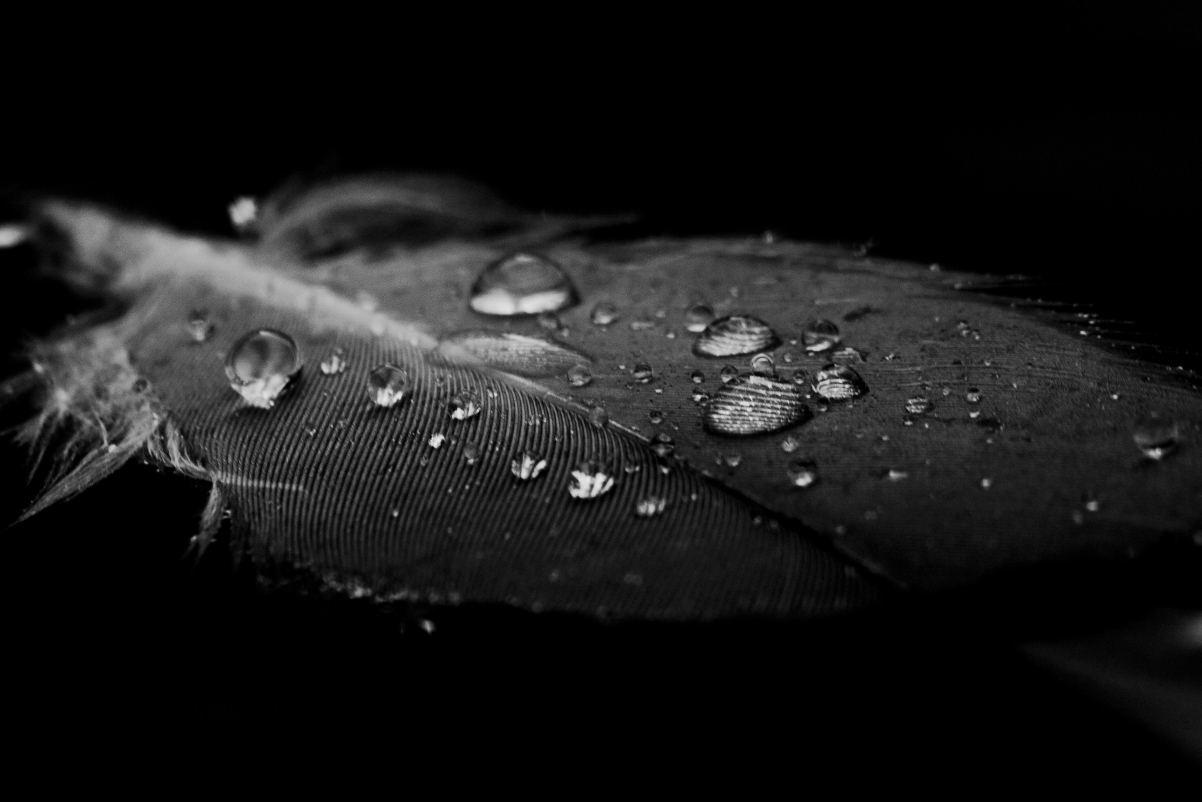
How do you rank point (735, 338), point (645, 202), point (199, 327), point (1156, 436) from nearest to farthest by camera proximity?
point (1156, 436)
point (735, 338)
point (199, 327)
point (645, 202)

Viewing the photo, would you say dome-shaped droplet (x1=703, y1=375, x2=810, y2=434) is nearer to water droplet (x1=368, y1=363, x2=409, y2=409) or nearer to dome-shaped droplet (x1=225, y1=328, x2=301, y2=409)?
water droplet (x1=368, y1=363, x2=409, y2=409)

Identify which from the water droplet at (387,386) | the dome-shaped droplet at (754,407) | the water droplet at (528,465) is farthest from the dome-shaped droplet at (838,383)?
the water droplet at (387,386)

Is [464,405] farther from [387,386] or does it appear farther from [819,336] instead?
[819,336]

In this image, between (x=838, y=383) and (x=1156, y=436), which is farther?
(x=838, y=383)

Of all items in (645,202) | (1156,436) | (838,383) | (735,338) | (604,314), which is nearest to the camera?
(1156,436)

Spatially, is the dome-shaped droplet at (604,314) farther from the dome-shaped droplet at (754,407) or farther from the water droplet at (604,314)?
the dome-shaped droplet at (754,407)

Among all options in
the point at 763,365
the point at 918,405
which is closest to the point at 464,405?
the point at 763,365

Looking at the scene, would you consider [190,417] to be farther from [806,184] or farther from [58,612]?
[806,184]
